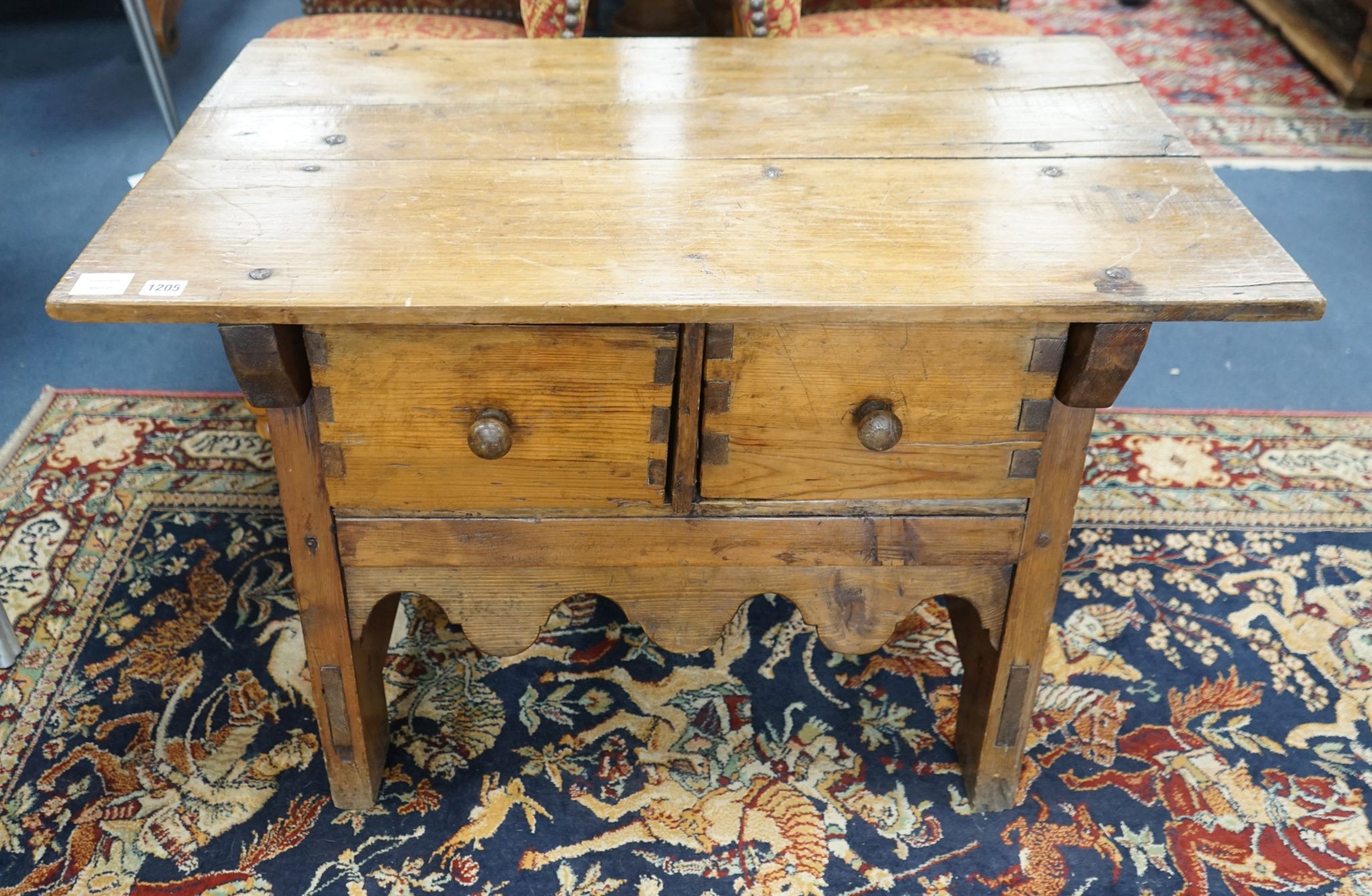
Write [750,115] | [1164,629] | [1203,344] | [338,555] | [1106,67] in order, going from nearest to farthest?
[338,555]
[750,115]
[1106,67]
[1164,629]
[1203,344]

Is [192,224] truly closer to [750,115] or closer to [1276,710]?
[750,115]

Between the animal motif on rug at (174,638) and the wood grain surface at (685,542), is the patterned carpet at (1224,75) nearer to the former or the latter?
the wood grain surface at (685,542)

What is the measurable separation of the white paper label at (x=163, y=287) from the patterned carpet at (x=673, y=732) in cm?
65

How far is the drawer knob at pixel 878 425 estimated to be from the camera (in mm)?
1025

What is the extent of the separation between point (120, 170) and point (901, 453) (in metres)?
2.19

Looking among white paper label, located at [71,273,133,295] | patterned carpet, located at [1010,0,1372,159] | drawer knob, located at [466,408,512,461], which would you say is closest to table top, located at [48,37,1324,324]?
white paper label, located at [71,273,133,295]

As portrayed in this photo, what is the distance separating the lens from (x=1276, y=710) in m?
1.45

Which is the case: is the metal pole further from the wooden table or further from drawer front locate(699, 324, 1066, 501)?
drawer front locate(699, 324, 1066, 501)

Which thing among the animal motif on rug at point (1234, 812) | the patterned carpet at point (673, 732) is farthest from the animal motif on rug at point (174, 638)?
the animal motif on rug at point (1234, 812)

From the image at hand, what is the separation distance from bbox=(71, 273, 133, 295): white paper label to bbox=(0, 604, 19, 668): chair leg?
71 cm

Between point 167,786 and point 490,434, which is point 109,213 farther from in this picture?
point 490,434

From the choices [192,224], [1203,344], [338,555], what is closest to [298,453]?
[338,555]

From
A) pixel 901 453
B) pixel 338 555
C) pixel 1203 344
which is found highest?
pixel 901 453

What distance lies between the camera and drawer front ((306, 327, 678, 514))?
3.26 feet
